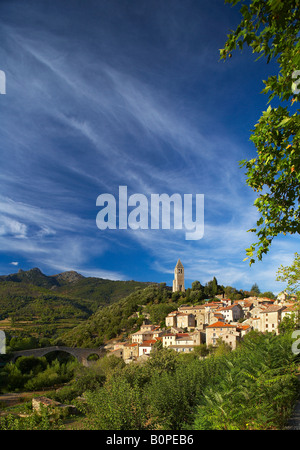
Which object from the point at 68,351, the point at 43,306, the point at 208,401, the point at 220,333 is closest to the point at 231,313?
the point at 220,333

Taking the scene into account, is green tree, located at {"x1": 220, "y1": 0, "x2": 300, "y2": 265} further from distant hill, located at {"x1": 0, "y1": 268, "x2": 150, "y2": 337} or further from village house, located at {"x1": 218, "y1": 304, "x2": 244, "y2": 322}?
distant hill, located at {"x1": 0, "y1": 268, "x2": 150, "y2": 337}

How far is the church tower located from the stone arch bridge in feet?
130

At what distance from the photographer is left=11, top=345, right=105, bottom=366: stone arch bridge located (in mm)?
50500

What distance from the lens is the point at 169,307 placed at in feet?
245

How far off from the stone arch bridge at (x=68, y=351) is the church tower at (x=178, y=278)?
3954 centimetres

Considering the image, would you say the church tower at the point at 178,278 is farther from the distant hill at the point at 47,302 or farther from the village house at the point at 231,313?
the distant hill at the point at 47,302

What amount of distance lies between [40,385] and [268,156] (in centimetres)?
4905

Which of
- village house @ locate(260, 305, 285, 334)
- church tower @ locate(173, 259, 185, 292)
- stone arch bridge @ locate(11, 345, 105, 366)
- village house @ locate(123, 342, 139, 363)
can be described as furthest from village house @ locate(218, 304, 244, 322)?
church tower @ locate(173, 259, 185, 292)

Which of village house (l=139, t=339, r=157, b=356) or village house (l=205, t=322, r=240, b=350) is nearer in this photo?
village house (l=205, t=322, r=240, b=350)

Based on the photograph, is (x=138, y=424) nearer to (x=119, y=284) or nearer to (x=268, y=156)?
(x=268, y=156)

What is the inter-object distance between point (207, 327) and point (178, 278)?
164ft

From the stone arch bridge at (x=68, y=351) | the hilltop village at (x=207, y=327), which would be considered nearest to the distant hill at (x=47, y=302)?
the stone arch bridge at (x=68, y=351)

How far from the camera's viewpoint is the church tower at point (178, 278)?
9771cm
